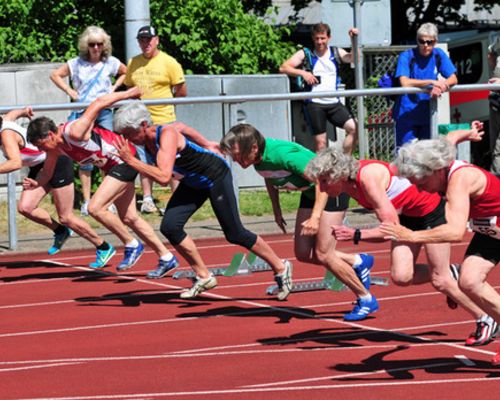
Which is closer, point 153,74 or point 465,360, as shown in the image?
Answer: point 465,360

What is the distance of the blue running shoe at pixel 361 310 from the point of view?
1102 cm

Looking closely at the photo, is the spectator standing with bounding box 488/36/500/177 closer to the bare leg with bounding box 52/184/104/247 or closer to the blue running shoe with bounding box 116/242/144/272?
the blue running shoe with bounding box 116/242/144/272

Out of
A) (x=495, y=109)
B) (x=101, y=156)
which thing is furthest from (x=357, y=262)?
(x=495, y=109)

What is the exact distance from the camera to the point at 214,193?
39.6 feet

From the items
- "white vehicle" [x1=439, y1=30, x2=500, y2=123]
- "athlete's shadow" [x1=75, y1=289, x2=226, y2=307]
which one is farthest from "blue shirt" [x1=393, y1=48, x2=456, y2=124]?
"white vehicle" [x1=439, y1=30, x2=500, y2=123]

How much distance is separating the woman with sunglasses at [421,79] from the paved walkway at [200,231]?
1434mm

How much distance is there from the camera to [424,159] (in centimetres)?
846

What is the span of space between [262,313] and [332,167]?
241 cm

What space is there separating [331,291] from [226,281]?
52.0 inches

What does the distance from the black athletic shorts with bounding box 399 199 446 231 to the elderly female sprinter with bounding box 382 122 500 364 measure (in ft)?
3.68

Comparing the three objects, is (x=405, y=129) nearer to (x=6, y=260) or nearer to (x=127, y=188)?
(x=127, y=188)

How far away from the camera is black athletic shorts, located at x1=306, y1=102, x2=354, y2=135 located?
627 inches

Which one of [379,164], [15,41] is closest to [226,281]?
[379,164]

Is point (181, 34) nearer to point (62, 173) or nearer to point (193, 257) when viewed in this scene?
point (62, 173)
